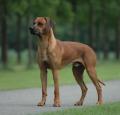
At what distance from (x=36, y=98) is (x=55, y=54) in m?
3.12

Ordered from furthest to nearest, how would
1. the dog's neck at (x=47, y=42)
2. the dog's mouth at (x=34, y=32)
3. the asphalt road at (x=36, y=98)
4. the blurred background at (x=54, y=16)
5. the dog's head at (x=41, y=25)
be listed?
the blurred background at (x=54, y=16), the dog's neck at (x=47, y=42), the dog's head at (x=41, y=25), the dog's mouth at (x=34, y=32), the asphalt road at (x=36, y=98)

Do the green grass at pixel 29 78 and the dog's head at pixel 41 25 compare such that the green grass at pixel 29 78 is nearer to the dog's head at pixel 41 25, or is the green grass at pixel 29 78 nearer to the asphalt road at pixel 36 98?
the asphalt road at pixel 36 98

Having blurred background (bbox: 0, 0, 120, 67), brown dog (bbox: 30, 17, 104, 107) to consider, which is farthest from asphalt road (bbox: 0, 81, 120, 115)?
blurred background (bbox: 0, 0, 120, 67)

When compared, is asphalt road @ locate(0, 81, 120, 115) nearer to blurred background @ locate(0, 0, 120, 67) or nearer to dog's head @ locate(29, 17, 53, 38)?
dog's head @ locate(29, 17, 53, 38)

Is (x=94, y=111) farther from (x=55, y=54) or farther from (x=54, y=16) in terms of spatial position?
(x=54, y=16)

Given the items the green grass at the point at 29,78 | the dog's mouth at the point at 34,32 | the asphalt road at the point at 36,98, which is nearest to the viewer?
the asphalt road at the point at 36,98

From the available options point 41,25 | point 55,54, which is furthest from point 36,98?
point 41,25

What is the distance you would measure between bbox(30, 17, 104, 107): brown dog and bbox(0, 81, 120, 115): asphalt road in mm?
680

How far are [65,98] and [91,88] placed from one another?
423 cm

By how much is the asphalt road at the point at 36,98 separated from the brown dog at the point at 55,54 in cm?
68

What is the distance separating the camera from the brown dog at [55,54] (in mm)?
18125

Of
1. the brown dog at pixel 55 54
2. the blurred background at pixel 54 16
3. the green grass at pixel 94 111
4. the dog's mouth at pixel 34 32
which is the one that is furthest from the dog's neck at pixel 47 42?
the blurred background at pixel 54 16

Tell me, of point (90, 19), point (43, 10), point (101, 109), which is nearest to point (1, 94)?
point (101, 109)

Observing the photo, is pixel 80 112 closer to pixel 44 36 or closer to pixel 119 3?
pixel 44 36
